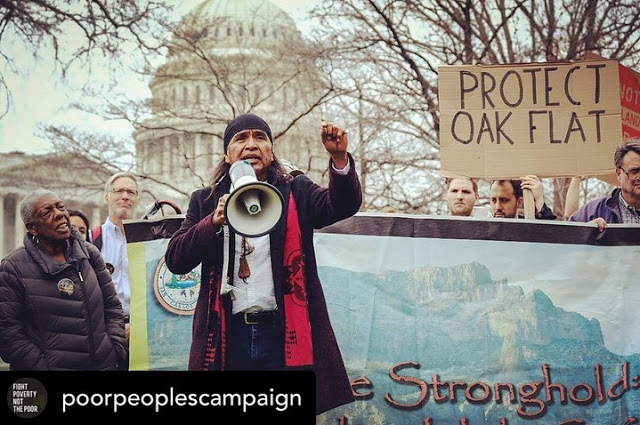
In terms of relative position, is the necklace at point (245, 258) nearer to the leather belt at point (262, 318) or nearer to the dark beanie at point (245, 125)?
the leather belt at point (262, 318)

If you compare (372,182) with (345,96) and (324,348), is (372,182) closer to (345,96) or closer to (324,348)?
(345,96)

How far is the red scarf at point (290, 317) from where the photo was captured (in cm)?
414

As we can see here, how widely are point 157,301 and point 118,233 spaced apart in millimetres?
1043

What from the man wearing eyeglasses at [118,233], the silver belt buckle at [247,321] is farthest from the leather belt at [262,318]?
the man wearing eyeglasses at [118,233]

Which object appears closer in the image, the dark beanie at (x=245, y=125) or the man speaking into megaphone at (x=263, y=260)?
the man speaking into megaphone at (x=263, y=260)

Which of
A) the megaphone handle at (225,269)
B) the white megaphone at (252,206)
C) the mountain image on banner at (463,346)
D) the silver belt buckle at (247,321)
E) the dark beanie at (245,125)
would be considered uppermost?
the dark beanie at (245,125)

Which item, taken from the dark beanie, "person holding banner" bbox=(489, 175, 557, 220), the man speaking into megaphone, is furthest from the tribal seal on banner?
"person holding banner" bbox=(489, 175, 557, 220)

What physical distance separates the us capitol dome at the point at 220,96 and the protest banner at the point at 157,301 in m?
8.67

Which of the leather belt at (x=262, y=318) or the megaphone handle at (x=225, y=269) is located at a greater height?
the megaphone handle at (x=225, y=269)

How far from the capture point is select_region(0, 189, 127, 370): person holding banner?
5.12m

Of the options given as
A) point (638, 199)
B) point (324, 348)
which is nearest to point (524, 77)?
point (638, 199)

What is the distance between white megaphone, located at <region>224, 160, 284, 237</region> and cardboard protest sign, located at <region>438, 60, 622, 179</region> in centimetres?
213

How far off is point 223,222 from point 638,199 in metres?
2.45

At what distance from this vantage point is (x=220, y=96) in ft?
49.7
